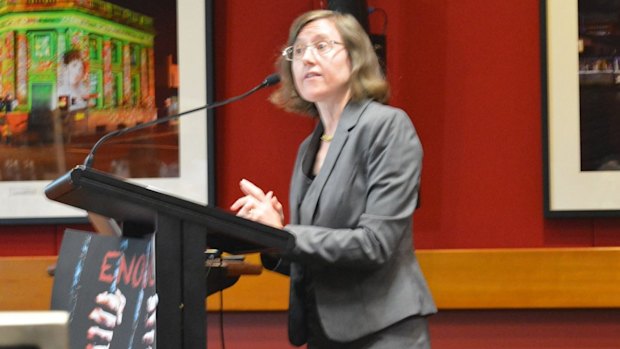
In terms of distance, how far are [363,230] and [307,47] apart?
0.53 m

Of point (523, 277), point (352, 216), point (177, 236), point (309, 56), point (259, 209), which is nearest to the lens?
point (177, 236)

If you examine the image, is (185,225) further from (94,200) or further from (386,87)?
(386,87)

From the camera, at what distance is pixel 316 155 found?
6.74 feet

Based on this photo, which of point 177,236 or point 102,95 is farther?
point 102,95

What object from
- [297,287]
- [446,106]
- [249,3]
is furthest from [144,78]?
[297,287]

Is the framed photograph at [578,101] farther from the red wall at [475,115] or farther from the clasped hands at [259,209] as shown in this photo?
the clasped hands at [259,209]

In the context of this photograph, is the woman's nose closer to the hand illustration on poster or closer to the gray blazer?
the gray blazer

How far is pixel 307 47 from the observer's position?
2.03 m

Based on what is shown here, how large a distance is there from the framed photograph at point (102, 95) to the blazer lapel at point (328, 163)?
48.9 inches

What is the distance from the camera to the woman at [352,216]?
67.1 inches

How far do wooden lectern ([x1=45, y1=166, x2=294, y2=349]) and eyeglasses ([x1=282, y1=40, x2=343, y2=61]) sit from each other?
81 cm

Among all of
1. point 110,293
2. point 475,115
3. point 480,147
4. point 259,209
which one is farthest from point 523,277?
point 110,293

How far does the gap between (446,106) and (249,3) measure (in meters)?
0.82

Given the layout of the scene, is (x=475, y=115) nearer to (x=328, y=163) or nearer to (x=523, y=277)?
(x=523, y=277)
